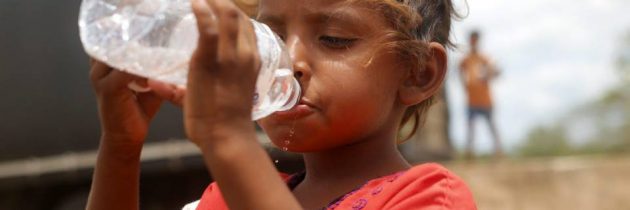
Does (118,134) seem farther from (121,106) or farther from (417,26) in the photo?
(417,26)

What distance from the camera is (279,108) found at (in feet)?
7.39

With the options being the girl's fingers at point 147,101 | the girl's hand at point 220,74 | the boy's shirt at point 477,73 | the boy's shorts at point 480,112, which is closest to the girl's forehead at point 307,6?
the girl's fingers at point 147,101

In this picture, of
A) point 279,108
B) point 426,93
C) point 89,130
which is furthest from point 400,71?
point 89,130

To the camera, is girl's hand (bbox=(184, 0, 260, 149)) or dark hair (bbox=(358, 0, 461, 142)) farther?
dark hair (bbox=(358, 0, 461, 142))

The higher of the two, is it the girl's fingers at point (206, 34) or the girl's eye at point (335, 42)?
the girl's fingers at point (206, 34)

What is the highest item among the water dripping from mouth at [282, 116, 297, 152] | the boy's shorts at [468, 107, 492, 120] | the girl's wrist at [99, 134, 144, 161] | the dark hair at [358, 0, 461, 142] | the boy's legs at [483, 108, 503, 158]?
the dark hair at [358, 0, 461, 142]

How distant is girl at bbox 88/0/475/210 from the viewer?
220 centimetres

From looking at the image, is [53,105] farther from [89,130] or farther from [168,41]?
[168,41]

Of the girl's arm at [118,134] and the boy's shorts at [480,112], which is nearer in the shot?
the girl's arm at [118,134]

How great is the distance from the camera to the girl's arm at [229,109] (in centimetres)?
169

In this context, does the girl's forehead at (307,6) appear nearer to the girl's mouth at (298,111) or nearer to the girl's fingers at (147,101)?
the girl's mouth at (298,111)

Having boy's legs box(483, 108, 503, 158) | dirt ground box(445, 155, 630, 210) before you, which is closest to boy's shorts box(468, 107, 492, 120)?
boy's legs box(483, 108, 503, 158)

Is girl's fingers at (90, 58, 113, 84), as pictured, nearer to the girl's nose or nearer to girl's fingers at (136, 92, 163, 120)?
girl's fingers at (136, 92, 163, 120)

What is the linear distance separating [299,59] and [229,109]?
526 millimetres
